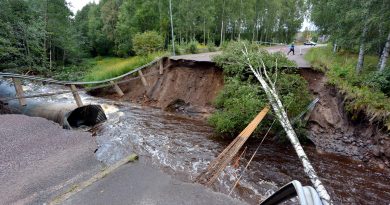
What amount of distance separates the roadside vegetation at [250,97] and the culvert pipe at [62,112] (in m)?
4.46

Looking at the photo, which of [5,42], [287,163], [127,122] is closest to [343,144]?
[287,163]

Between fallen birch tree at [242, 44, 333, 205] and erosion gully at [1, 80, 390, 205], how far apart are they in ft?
3.66

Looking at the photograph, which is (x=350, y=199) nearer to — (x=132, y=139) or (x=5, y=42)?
(x=132, y=139)

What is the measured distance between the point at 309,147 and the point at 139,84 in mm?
10131

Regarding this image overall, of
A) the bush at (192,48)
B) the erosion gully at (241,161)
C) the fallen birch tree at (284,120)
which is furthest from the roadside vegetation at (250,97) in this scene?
the bush at (192,48)

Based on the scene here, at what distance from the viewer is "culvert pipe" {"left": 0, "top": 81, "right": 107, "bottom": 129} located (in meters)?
8.46

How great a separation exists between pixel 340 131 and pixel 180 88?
7803 millimetres

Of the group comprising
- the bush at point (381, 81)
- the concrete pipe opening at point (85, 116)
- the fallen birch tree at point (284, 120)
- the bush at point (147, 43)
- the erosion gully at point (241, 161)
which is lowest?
the erosion gully at point (241, 161)

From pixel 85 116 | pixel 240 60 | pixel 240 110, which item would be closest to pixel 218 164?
pixel 240 110

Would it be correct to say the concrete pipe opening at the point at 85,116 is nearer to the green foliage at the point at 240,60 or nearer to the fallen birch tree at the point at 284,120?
the green foliage at the point at 240,60

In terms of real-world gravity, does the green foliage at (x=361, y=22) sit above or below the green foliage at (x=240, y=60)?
above

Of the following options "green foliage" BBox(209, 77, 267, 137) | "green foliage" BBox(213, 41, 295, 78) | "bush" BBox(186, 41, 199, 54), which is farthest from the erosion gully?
"bush" BBox(186, 41, 199, 54)

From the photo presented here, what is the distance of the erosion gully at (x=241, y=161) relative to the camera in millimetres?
5934

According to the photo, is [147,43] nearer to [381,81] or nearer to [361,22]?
[361,22]
